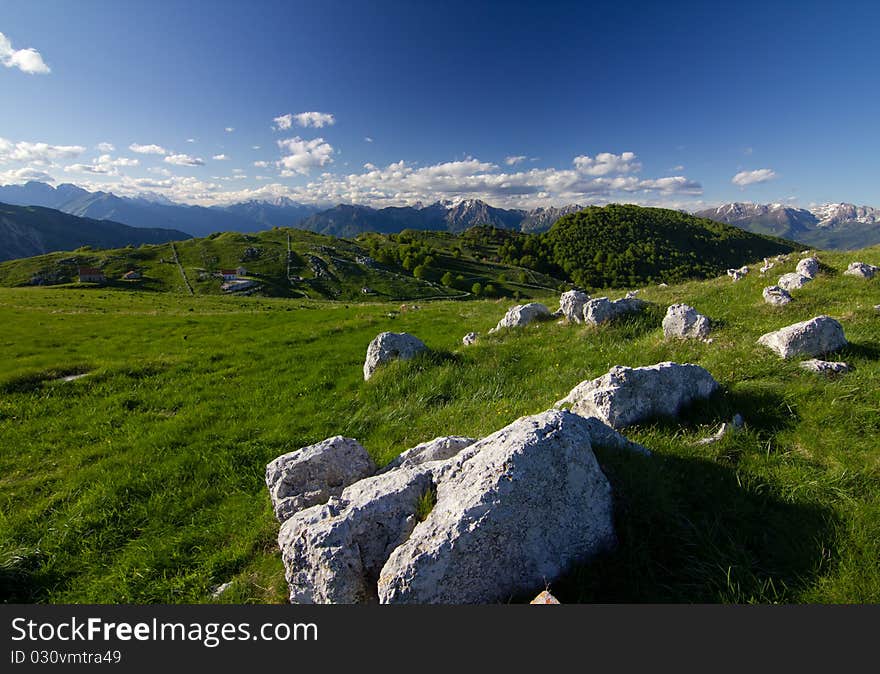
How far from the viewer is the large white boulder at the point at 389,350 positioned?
14.5 metres

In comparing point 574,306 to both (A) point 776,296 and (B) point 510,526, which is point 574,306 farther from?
(B) point 510,526

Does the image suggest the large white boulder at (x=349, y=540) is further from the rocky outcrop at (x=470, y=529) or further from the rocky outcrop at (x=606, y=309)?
the rocky outcrop at (x=606, y=309)

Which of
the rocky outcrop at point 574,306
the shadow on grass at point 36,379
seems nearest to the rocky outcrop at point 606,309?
the rocky outcrop at point 574,306

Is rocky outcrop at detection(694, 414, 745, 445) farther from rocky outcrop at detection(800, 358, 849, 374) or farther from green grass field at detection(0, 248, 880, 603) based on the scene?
rocky outcrop at detection(800, 358, 849, 374)

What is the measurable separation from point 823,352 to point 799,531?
6.87 m

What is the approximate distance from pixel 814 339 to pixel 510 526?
9776 mm

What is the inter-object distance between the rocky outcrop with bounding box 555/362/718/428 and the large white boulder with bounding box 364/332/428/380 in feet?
25.1

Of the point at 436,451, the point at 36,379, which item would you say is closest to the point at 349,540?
the point at 436,451

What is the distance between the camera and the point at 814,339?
9.11m

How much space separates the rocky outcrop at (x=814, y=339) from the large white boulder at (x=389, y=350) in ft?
35.7

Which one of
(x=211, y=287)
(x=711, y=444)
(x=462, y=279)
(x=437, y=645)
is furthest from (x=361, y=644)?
(x=462, y=279)

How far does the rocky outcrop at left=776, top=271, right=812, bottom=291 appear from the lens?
16344mm

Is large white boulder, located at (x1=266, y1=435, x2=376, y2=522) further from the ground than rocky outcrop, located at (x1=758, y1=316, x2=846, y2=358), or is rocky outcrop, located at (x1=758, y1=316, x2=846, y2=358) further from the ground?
rocky outcrop, located at (x1=758, y1=316, x2=846, y2=358)

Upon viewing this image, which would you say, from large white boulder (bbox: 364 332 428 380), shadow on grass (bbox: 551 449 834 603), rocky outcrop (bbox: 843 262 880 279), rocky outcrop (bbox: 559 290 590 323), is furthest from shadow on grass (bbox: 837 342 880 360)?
large white boulder (bbox: 364 332 428 380)
